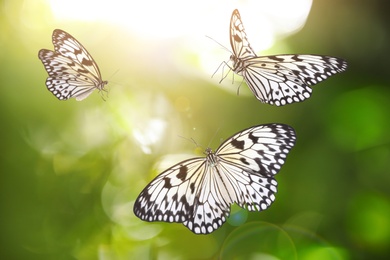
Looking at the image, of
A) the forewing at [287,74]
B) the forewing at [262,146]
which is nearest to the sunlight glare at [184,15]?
the forewing at [287,74]

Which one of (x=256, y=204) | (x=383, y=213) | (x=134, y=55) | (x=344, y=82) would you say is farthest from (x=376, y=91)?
(x=134, y=55)

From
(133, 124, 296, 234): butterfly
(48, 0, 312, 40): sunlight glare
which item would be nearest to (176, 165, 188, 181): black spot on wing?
(133, 124, 296, 234): butterfly

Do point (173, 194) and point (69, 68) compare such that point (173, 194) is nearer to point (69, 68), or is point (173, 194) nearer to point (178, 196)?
point (178, 196)

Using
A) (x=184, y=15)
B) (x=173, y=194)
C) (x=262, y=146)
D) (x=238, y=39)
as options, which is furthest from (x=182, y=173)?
(x=184, y=15)

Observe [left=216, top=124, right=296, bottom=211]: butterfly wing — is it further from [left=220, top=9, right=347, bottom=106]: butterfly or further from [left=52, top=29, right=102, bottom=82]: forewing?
[left=52, top=29, right=102, bottom=82]: forewing

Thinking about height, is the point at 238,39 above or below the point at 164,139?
above

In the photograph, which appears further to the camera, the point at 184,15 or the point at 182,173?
the point at 184,15

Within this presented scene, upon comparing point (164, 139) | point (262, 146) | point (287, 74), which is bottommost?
point (164, 139)
